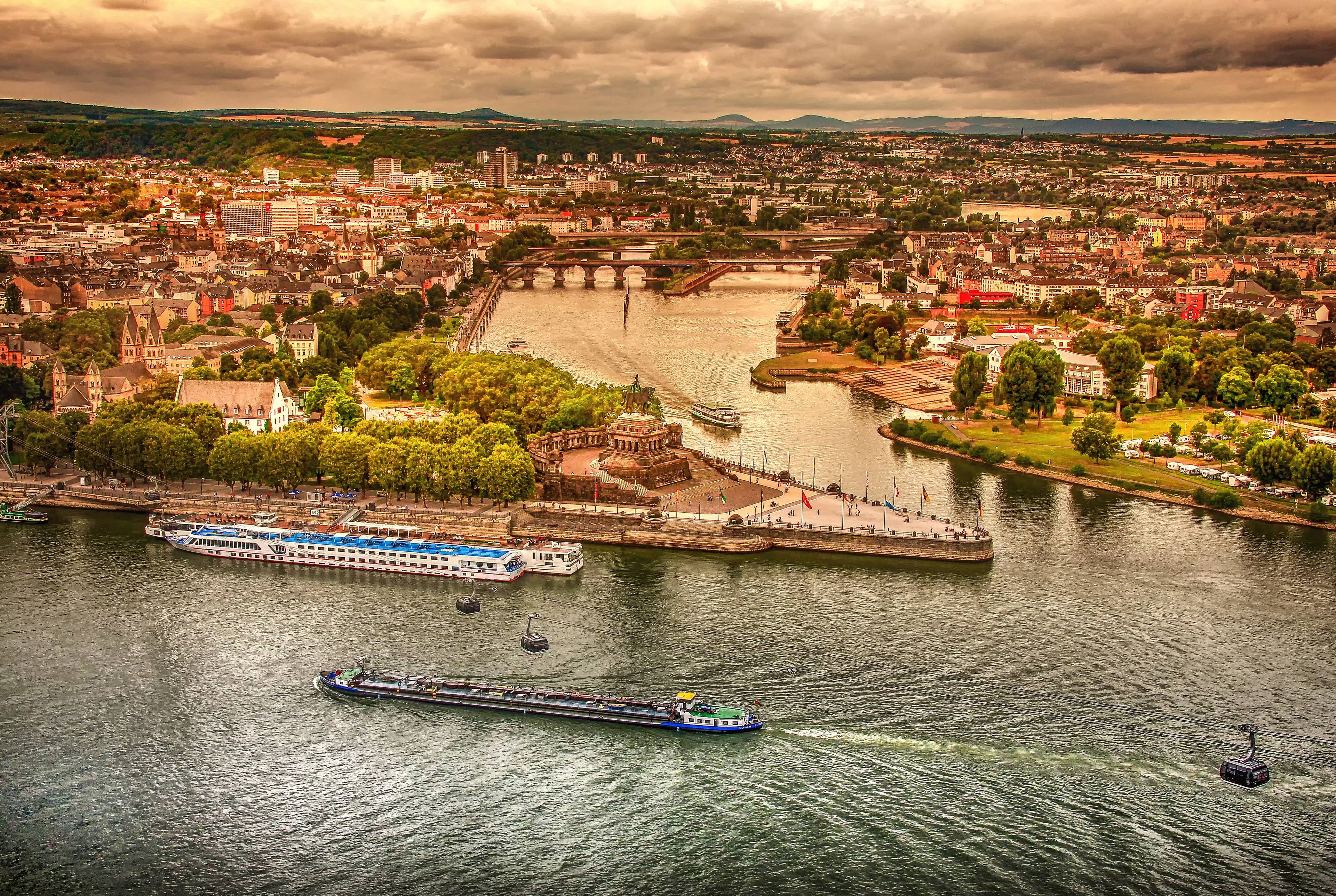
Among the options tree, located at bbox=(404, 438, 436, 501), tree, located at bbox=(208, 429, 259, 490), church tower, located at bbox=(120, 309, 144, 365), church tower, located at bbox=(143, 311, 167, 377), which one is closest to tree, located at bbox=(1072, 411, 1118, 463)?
tree, located at bbox=(404, 438, 436, 501)

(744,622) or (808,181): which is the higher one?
(808,181)

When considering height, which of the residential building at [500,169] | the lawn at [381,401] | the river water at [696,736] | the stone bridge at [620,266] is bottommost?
the river water at [696,736]

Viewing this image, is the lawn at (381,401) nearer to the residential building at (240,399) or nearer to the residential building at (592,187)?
the residential building at (240,399)

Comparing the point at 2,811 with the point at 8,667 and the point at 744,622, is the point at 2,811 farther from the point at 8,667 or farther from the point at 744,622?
the point at 744,622

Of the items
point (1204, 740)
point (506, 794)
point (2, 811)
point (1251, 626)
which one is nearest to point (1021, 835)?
point (1204, 740)

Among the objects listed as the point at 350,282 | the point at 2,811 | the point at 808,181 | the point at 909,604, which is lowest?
the point at 2,811

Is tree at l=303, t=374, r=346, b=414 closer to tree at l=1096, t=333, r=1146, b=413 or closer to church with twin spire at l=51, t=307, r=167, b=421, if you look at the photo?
church with twin spire at l=51, t=307, r=167, b=421

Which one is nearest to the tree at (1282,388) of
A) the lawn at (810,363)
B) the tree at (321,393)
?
the lawn at (810,363)
